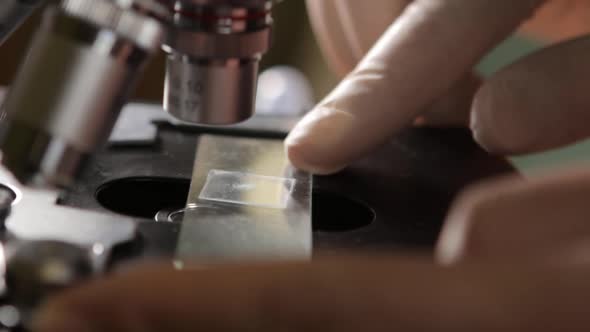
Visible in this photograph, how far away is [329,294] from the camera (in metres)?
0.26

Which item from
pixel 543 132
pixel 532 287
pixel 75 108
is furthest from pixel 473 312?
pixel 543 132

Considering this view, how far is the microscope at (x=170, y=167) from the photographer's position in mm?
367

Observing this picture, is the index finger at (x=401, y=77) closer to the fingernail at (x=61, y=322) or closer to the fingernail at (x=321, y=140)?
the fingernail at (x=321, y=140)

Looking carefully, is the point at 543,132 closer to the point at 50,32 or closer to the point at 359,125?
the point at 359,125

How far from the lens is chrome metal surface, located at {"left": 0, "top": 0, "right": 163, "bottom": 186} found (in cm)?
36

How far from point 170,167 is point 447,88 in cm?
20

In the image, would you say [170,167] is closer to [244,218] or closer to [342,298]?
[244,218]

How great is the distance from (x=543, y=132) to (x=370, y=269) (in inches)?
12.5

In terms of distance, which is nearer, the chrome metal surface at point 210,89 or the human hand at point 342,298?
the human hand at point 342,298

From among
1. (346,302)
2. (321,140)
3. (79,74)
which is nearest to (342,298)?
(346,302)

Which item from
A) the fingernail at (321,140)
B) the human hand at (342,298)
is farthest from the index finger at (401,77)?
the human hand at (342,298)

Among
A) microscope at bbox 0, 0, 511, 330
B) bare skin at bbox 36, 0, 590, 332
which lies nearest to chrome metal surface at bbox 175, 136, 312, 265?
microscope at bbox 0, 0, 511, 330

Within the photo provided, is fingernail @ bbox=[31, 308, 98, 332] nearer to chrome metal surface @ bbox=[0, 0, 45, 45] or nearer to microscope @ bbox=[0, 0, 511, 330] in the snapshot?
microscope @ bbox=[0, 0, 511, 330]

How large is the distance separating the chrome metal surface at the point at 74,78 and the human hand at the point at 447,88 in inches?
7.6
